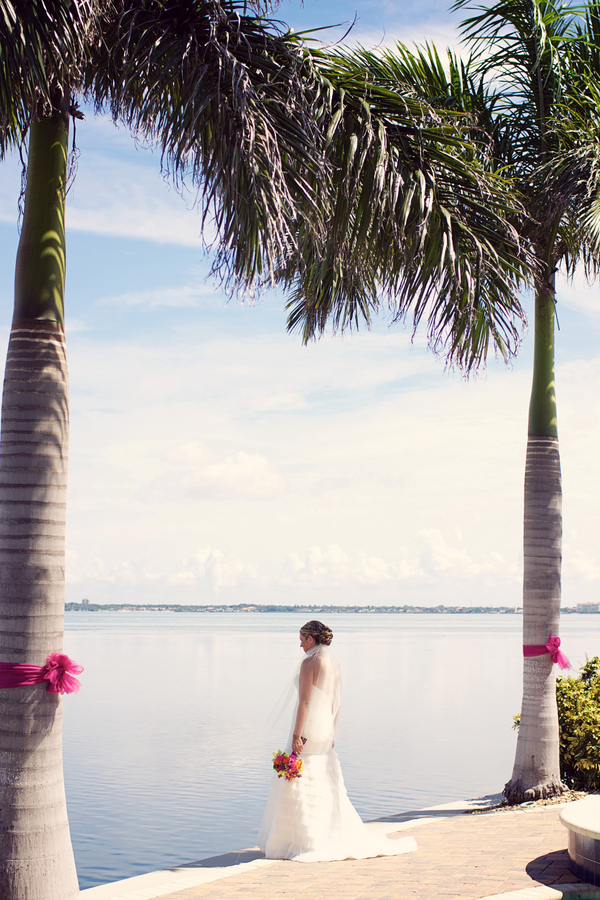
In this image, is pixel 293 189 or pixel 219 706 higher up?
pixel 293 189

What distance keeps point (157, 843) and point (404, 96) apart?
974 cm

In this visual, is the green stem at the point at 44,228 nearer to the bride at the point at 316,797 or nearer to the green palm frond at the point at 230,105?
the green palm frond at the point at 230,105

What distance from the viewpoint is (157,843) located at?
11.8 meters

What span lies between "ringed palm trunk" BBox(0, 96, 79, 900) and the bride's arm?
7.46ft

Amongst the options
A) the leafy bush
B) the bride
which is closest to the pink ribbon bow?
the leafy bush

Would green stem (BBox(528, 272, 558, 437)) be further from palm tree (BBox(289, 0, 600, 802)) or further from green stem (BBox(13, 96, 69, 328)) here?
green stem (BBox(13, 96, 69, 328))

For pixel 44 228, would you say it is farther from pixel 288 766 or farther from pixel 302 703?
pixel 288 766

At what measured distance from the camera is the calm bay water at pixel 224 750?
40.9ft

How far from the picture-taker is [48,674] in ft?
19.5

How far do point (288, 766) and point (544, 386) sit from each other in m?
5.67

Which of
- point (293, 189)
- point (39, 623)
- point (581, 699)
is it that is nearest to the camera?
point (39, 623)

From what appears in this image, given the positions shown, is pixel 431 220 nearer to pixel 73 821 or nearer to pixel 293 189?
pixel 293 189

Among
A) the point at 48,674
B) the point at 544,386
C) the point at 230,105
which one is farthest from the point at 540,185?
the point at 48,674

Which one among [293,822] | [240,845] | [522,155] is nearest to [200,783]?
[240,845]
